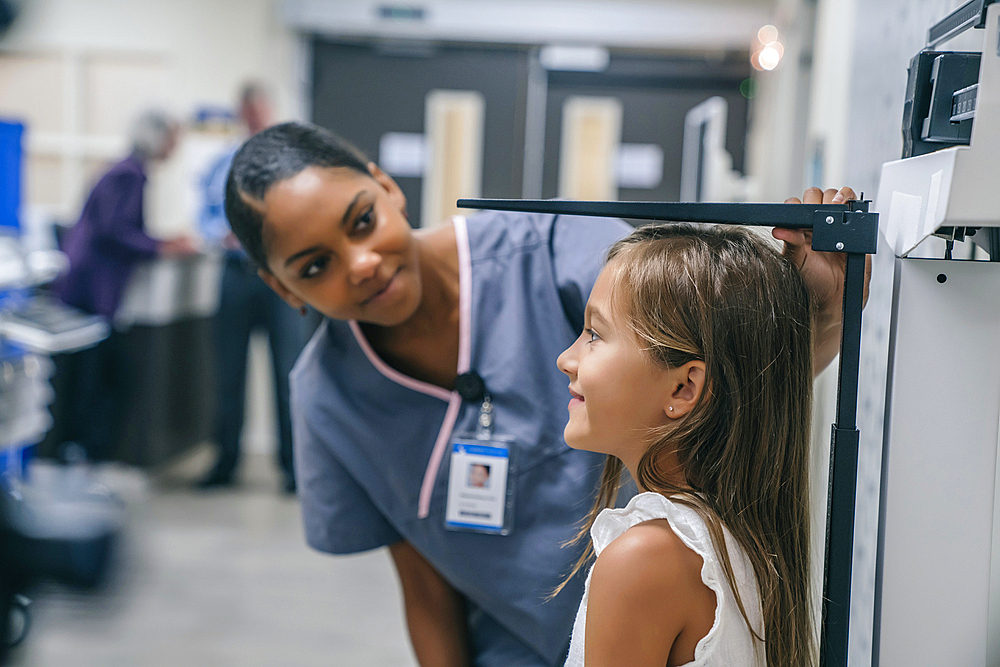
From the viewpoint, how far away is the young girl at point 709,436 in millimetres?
594

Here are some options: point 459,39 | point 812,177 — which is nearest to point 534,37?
point 459,39

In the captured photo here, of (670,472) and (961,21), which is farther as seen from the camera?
(670,472)

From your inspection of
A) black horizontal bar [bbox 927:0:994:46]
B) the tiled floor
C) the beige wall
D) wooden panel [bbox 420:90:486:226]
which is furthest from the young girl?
the beige wall

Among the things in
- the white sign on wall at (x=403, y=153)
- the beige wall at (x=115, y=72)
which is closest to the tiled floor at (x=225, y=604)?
the beige wall at (x=115, y=72)

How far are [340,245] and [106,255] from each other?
9.13ft

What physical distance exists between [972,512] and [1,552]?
3.11 feet

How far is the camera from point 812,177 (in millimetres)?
2244

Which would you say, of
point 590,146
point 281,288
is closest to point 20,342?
point 281,288

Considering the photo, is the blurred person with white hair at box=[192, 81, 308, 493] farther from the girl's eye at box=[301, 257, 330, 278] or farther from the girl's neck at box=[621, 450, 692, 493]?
the girl's neck at box=[621, 450, 692, 493]

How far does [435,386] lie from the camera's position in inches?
42.6

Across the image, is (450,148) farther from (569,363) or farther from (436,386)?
(569,363)

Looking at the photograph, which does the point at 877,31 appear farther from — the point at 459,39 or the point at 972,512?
the point at 459,39

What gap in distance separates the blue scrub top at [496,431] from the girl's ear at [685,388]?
15.1 inches

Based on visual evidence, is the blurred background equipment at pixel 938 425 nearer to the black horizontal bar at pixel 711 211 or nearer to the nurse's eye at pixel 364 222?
the black horizontal bar at pixel 711 211
